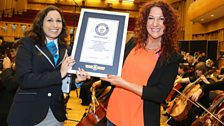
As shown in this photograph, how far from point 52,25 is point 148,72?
2.58ft

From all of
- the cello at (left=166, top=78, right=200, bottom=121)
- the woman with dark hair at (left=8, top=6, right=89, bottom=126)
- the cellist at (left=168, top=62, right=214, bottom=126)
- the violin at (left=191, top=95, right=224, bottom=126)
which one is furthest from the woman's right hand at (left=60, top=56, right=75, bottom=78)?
the cellist at (left=168, top=62, right=214, bottom=126)

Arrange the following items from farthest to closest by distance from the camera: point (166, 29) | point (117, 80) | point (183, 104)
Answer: point (183, 104), point (166, 29), point (117, 80)

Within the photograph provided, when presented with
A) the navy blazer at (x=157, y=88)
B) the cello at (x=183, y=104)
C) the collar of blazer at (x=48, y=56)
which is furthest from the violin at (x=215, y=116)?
the collar of blazer at (x=48, y=56)

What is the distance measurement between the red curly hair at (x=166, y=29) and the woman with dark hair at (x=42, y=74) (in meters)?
0.54

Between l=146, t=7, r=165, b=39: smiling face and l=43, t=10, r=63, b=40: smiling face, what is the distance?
2.18ft

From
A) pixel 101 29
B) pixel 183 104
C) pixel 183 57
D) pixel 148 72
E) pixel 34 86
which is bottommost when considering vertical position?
pixel 183 104

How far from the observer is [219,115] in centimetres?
472

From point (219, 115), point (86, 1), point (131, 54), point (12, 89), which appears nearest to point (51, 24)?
point (131, 54)

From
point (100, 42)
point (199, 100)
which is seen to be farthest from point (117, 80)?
point (199, 100)

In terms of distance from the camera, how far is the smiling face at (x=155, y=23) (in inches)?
98.6

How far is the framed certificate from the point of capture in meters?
2.53

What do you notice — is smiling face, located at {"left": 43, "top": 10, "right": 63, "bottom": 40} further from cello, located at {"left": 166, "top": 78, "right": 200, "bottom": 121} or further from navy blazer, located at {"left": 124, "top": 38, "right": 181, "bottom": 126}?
cello, located at {"left": 166, "top": 78, "right": 200, "bottom": 121}

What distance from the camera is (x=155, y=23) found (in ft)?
8.21

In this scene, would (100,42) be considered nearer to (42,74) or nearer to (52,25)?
(52,25)
